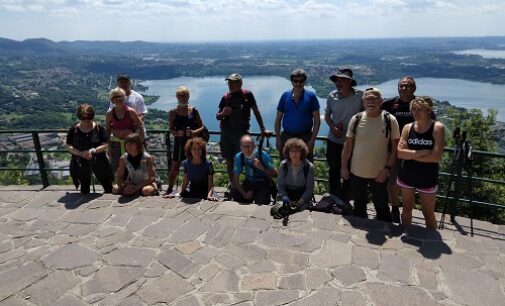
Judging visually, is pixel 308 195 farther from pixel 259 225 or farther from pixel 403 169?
pixel 403 169

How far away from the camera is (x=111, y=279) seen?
12.3ft

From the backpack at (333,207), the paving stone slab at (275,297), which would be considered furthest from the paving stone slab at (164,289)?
the backpack at (333,207)

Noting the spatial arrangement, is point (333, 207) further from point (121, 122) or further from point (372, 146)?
point (121, 122)

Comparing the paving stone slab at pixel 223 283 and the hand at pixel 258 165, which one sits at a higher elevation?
the hand at pixel 258 165

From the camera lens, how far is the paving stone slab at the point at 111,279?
11.8 feet

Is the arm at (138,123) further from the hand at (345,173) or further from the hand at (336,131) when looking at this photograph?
the hand at (345,173)

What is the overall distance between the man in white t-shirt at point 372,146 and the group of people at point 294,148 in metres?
0.01

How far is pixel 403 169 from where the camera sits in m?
4.35

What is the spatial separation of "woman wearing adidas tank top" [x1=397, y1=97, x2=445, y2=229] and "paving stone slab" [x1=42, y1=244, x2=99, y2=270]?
3460 millimetres

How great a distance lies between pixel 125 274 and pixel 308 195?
2.47 metres

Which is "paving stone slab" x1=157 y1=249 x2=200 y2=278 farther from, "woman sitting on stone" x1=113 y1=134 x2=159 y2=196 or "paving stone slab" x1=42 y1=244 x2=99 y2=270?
"woman sitting on stone" x1=113 y1=134 x2=159 y2=196

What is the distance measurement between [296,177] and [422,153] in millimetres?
1620

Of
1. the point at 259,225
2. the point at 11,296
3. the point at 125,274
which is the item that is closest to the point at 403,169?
the point at 259,225

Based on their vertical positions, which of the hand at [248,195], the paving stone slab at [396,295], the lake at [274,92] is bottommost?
the lake at [274,92]
